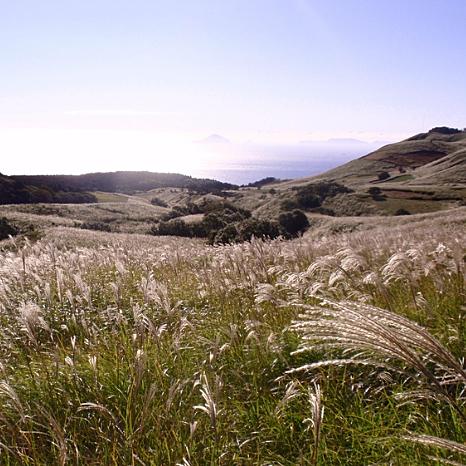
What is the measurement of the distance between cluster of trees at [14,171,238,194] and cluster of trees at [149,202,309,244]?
5400 centimetres

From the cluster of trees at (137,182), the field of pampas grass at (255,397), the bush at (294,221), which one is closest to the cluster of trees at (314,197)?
the bush at (294,221)

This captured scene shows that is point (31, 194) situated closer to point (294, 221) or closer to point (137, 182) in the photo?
point (294, 221)

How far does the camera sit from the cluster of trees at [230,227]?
2912cm

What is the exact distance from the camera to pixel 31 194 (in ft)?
200

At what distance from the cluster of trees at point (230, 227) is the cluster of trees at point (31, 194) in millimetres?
29006

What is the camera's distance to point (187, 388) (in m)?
2.97

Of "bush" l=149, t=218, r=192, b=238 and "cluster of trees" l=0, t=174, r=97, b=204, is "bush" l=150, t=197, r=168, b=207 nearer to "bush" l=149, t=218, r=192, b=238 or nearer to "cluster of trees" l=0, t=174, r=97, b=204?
"cluster of trees" l=0, t=174, r=97, b=204

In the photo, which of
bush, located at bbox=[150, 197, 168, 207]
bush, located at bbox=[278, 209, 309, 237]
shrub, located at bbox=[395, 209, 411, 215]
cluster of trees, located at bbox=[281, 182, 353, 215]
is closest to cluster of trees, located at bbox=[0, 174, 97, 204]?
bush, located at bbox=[150, 197, 168, 207]

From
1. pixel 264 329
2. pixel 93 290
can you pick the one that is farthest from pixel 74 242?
pixel 264 329

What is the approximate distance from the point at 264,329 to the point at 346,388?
1.24 m

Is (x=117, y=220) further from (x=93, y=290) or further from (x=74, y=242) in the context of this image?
(x=93, y=290)

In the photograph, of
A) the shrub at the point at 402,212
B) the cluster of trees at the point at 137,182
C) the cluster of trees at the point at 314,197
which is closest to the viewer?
the shrub at the point at 402,212

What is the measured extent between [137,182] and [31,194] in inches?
2486

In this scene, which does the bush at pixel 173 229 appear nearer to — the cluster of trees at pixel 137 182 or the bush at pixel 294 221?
the bush at pixel 294 221
